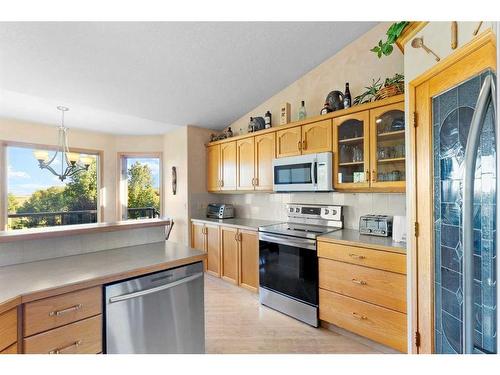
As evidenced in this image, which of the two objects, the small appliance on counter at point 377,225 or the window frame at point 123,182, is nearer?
the small appliance on counter at point 377,225

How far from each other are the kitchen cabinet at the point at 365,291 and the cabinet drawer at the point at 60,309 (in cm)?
177

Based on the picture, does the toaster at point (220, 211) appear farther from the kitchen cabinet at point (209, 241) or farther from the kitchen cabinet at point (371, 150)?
the kitchen cabinet at point (371, 150)

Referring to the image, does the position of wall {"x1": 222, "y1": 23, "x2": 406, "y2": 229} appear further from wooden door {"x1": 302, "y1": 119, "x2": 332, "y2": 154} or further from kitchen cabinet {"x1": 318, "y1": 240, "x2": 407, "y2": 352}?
kitchen cabinet {"x1": 318, "y1": 240, "x2": 407, "y2": 352}

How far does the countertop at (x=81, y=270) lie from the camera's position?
1.07 metres

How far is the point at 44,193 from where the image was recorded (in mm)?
3805

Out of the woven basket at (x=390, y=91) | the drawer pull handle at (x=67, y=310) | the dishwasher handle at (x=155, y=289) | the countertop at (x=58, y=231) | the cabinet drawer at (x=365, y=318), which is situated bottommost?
the cabinet drawer at (x=365, y=318)

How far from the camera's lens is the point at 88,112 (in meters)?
3.26

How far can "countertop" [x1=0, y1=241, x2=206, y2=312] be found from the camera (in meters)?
1.07

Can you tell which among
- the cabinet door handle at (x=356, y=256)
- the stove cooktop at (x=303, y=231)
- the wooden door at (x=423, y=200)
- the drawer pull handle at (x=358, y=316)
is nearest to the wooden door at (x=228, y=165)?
the stove cooktop at (x=303, y=231)

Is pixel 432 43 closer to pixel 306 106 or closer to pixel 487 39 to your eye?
pixel 487 39

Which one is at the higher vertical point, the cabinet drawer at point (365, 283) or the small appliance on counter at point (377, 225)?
the small appliance on counter at point (377, 225)

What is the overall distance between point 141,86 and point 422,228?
300 centimetres
